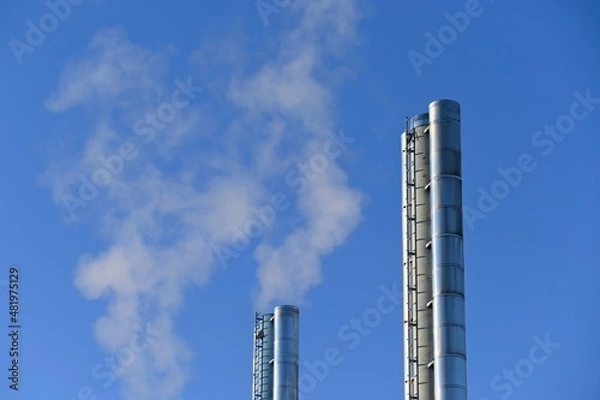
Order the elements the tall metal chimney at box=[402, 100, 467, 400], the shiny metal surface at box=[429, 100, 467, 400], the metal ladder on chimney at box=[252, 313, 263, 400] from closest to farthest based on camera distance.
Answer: the shiny metal surface at box=[429, 100, 467, 400] → the tall metal chimney at box=[402, 100, 467, 400] → the metal ladder on chimney at box=[252, 313, 263, 400]

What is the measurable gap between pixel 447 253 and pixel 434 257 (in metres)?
0.62

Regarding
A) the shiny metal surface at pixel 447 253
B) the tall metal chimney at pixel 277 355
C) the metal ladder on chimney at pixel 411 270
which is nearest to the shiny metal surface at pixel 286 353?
the tall metal chimney at pixel 277 355

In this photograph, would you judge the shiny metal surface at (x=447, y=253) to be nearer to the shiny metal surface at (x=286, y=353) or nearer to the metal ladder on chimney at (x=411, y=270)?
the metal ladder on chimney at (x=411, y=270)

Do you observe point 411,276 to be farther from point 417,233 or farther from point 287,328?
point 287,328

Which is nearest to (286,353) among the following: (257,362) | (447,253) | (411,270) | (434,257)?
(257,362)

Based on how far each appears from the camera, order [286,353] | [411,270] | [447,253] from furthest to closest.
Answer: [286,353], [411,270], [447,253]

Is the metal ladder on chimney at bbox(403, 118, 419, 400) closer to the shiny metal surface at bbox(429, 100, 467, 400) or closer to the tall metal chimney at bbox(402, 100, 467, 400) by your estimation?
the tall metal chimney at bbox(402, 100, 467, 400)

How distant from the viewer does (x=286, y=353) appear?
251 ft

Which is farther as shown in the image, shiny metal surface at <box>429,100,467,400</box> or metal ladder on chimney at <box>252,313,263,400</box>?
metal ladder on chimney at <box>252,313,263,400</box>

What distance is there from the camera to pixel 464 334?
49719 millimetres

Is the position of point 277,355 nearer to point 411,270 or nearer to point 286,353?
point 286,353

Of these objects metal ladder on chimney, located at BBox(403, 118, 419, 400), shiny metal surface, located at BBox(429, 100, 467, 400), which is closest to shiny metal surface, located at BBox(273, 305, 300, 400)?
metal ladder on chimney, located at BBox(403, 118, 419, 400)

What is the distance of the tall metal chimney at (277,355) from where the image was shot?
75.6 m

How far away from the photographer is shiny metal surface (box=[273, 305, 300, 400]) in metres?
75.3
